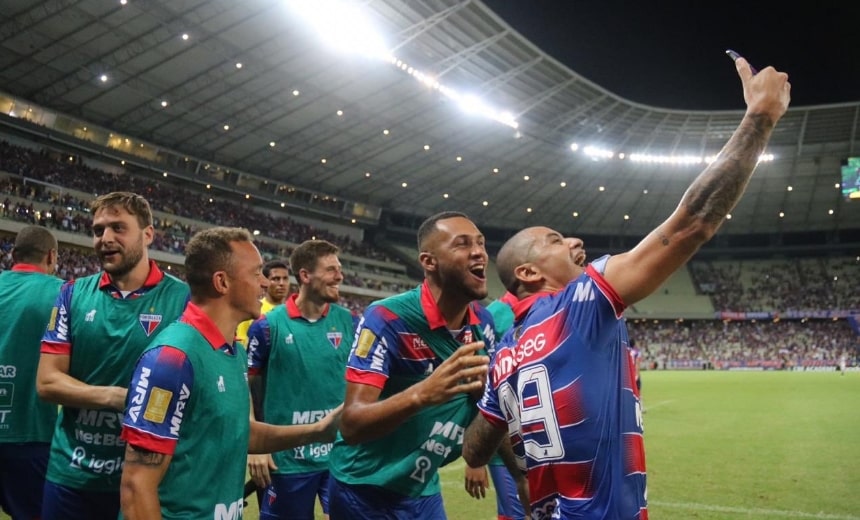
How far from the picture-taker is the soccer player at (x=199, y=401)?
260 cm

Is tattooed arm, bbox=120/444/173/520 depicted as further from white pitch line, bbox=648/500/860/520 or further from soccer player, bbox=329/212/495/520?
white pitch line, bbox=648/500/860/520

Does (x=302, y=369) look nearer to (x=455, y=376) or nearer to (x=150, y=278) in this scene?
(x=150, y=278)

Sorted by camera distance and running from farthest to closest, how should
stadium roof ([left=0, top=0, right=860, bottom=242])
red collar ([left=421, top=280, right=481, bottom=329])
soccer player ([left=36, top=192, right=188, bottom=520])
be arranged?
stadium roof ([left=0, top=0, right=860, bottom=242]) → red collar ([left=421, top=280, right=481, bottom=329]) → soccer player ([left=36, top=192, right=188, bottom=520])

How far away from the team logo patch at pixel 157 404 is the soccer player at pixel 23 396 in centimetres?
252

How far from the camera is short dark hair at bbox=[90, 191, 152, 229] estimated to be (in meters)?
3.90

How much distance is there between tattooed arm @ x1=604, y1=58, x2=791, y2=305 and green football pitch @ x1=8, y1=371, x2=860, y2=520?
5614 mm

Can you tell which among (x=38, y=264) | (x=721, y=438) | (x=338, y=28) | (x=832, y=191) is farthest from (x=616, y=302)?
(x=832, y=191)

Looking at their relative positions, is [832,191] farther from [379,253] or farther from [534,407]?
[534,407]

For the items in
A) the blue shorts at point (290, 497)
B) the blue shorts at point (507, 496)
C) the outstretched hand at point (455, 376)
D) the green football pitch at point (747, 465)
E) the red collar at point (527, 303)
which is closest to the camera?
the outstretched hand at point (455, 376)

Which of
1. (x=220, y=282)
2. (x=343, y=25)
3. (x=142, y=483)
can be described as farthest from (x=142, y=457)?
(x=343, y=25)

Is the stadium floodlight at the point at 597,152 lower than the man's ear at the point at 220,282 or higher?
higher

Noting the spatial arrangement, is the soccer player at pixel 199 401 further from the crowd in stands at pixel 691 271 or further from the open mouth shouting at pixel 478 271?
the crowd in stands at pixel 691 271

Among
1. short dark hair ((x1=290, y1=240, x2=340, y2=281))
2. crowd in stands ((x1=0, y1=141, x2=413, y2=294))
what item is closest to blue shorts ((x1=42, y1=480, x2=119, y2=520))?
short dark hair ((x1=290, y1=240, x2=340, y2=281))

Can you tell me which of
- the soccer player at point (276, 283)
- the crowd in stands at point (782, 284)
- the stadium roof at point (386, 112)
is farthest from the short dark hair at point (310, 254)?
the crowd in stands at point (782, 284)
